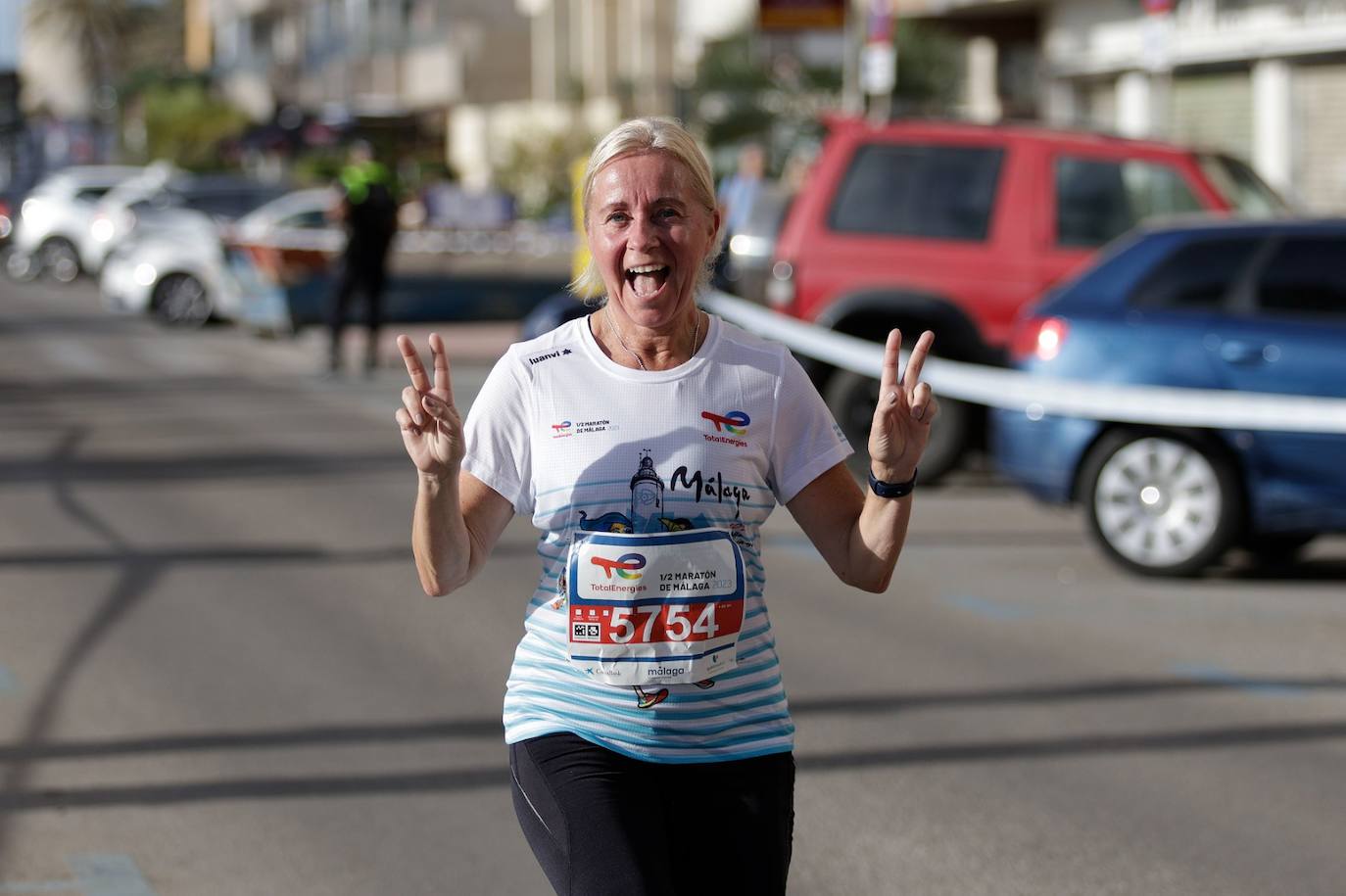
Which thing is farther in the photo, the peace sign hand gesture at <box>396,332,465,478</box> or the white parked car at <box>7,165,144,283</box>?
the white parked car at <box>7,165,144,283</box>

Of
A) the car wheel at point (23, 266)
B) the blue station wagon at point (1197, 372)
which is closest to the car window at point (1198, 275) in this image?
the blue station wagon at point (1197, 372)

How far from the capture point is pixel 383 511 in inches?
463

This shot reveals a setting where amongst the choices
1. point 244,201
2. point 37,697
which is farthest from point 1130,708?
point 244,201

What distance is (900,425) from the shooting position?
351cm

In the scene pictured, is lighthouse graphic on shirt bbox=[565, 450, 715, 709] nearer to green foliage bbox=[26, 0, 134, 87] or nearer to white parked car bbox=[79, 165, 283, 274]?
white parked car bbox=[79, 165, 283, 274]

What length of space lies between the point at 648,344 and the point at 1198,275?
22.9 ft

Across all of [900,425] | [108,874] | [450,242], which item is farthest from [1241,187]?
[450,242]

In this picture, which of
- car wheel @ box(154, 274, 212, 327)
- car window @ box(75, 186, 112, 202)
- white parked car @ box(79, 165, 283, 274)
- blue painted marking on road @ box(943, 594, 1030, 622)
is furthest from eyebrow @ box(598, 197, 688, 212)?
car window @ box(75, 186, 112, 202)

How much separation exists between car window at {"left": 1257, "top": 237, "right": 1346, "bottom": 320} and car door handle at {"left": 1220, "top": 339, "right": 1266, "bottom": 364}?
0.25 meters

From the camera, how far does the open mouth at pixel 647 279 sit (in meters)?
3.49

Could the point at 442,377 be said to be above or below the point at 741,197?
above

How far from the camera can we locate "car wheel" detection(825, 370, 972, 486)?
41.7 feet

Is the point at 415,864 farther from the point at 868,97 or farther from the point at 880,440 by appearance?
the point at 868,97

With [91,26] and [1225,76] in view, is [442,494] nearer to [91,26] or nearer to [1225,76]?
[1225,76]
